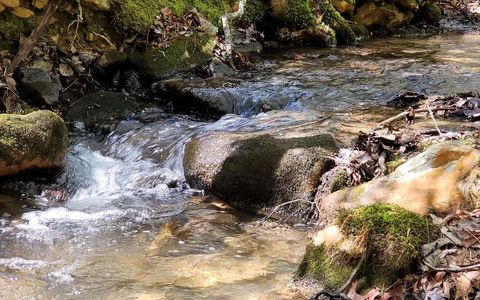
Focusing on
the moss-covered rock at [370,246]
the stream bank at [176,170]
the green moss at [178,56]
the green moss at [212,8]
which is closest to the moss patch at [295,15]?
the green moss at [212,8]

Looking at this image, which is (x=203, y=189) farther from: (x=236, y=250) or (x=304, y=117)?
(x=304, y=117)

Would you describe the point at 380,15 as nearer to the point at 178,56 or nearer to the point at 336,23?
the point at 336,23

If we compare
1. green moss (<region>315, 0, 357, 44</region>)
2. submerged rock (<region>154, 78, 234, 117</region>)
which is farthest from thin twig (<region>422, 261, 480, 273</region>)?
green moss (<region>315, 0, 357, 44</region>)

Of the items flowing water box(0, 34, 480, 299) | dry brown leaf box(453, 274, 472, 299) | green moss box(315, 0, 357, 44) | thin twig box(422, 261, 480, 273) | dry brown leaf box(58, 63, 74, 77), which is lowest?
flowing water box(0, 34, 480, 299)

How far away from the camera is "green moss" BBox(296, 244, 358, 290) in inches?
98.3

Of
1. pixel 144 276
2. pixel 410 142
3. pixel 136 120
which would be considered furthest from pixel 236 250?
pixel 136 120

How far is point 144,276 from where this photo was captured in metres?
2.95

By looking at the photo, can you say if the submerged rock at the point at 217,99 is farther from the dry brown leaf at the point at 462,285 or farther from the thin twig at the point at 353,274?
the dry brown leaf at the point at 462,285

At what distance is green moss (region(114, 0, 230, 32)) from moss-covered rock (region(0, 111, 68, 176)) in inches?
139

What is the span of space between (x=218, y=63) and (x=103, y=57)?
1747mm

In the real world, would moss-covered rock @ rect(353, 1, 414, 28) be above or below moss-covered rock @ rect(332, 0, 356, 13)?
below

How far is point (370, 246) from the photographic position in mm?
2459

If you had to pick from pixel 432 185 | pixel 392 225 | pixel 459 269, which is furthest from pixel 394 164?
pixel 459 269

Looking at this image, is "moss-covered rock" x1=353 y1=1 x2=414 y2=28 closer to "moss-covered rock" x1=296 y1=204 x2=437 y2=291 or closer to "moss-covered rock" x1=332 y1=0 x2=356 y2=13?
"moss-covered rock" x1=332 y1=0 x2=356 y2=13
